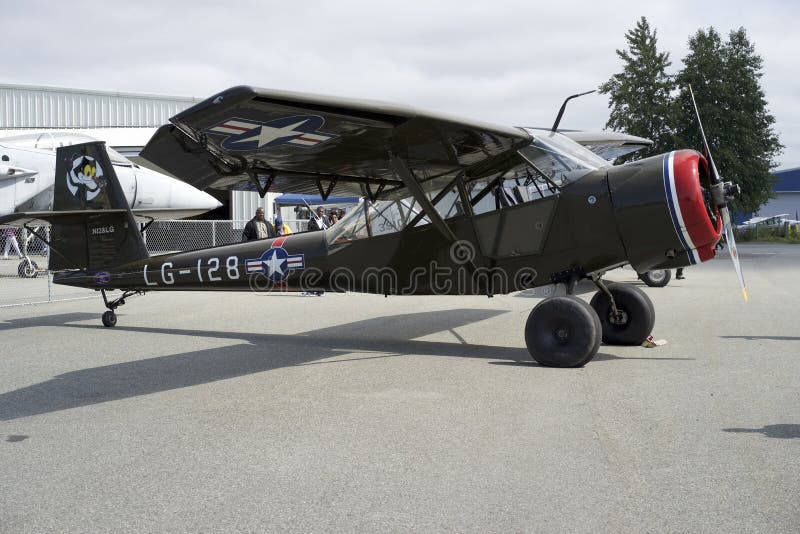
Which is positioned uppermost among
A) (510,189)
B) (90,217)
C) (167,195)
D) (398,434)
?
(167,195)

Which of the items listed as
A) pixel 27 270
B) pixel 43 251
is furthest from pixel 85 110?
pixel 27 270

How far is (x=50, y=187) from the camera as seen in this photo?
22328 mm

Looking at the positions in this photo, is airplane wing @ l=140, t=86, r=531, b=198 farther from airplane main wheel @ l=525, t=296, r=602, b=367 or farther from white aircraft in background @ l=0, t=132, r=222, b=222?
white aircraft in background @ l=0, t=132, r=222, b=222

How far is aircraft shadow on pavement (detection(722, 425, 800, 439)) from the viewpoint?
4.35 m

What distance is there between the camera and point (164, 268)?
31.8 feet

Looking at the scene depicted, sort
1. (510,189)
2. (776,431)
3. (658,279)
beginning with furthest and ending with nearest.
A: (658,279) → (510,189) → (776,431)

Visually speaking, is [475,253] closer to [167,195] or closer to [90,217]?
[90,217]

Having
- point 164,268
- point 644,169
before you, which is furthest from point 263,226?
point 644,169

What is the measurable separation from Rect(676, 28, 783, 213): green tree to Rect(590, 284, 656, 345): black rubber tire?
30642 mm

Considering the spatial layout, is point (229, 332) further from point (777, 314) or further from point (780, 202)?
point (780, 202)

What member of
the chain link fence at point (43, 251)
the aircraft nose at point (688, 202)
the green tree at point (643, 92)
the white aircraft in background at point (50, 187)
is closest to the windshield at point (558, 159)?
the aircraft nose at point (688, 202)

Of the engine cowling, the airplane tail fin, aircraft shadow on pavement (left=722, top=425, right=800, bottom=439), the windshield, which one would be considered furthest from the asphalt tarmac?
the windshield

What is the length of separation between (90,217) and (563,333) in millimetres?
7202

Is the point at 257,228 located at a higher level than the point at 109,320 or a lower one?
higher
